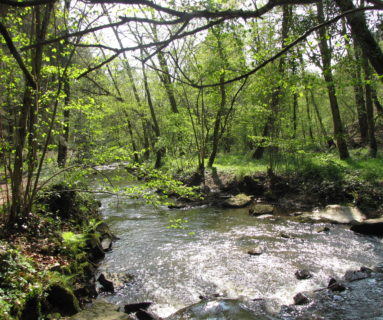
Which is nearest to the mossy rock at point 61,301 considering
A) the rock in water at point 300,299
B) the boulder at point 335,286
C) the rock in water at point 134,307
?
the rock in water at point 134,307

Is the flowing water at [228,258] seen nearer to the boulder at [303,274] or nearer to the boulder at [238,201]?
the boulder at [303,274]

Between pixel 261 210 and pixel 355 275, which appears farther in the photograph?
pixel 261 210

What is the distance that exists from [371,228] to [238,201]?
18.2ft

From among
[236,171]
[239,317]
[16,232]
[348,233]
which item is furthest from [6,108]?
[236,171]

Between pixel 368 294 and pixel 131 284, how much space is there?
4.79 metres

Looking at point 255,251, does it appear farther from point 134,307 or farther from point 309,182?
point 309,182

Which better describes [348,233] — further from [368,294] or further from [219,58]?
[219,58]

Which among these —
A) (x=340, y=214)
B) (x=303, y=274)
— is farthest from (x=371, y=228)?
(x=303, y=274)

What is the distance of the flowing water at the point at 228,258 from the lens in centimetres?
579

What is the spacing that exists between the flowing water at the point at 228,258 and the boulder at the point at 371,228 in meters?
0.28

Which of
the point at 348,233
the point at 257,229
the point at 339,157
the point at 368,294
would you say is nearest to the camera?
the point at 368,294

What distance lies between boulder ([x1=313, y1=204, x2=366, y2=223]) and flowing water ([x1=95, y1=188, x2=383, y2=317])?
1.98ft

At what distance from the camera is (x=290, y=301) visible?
530cm

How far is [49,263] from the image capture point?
5.30 metres
